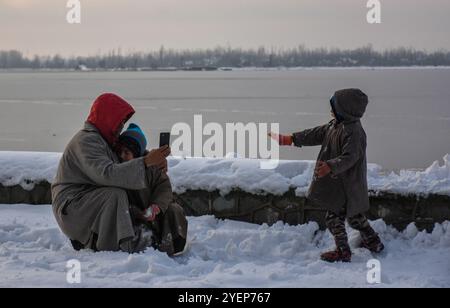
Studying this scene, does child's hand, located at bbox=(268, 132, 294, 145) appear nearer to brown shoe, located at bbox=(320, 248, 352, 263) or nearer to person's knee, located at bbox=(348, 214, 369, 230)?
person's knee, located at bbox=(348, 214, 369, 230)

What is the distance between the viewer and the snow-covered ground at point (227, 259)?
4363 millimetres

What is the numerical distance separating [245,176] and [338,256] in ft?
4.31

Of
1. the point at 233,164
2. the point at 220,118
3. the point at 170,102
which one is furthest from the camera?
the point at 170,102

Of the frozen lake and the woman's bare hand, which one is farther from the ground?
the woman's bare hand

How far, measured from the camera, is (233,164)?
650 centimetres

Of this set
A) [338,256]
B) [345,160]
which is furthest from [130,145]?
[338,256]

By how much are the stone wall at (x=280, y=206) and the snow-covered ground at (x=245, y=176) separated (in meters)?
0.06

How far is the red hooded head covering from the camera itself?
5.04 metres

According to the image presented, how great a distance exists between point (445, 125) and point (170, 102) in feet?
38.9

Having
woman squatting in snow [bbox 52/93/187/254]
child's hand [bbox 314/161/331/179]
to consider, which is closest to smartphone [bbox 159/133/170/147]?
woman squatting in snow [bbox 52/93/187/254]

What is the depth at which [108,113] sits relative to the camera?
5055 mm

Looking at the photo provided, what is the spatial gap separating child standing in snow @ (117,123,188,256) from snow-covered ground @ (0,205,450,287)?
0.18 metres
